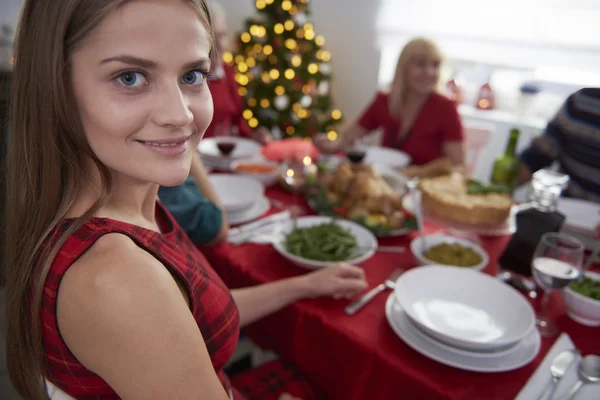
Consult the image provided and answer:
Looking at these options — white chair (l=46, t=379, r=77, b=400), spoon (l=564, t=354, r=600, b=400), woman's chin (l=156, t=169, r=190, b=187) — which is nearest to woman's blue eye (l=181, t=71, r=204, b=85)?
woman's chin (l=156, t=169, r=190, b=187)

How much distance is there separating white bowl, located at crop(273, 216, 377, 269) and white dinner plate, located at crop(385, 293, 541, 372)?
0.86ft

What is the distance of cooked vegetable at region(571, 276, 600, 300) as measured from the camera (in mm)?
1062

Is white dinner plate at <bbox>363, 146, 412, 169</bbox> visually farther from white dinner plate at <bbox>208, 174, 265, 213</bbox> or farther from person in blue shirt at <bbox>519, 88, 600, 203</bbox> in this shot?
white dinner plate at <bbox>208, 174, 265, 213</bbox>

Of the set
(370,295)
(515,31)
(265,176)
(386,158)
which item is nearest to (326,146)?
(386,158)

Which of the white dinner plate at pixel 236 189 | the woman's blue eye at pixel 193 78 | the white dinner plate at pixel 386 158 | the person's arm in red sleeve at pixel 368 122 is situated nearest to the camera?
the woman's blue eye at pixel 193 78

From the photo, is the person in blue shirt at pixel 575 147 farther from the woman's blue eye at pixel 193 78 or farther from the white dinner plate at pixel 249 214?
the woman's blue eye at pixel 193 78

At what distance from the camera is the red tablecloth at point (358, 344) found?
2.81 feet

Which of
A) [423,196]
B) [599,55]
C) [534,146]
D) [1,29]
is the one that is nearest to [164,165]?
[423,196]

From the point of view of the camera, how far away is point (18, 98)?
0.63 metres

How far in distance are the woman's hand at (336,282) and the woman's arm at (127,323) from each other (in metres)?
0.49

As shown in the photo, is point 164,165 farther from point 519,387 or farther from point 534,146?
point 534,146

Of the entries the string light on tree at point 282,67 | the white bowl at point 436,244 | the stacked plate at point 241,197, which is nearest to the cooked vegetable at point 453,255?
the white bowl at point 436,244

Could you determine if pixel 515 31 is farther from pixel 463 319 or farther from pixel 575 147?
pixel 463 319

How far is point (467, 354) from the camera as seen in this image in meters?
0.88
